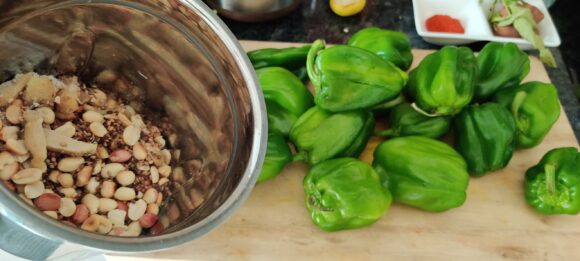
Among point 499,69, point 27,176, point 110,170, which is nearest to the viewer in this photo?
point 27,176

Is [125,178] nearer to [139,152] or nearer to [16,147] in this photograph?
Answer: [139,152]

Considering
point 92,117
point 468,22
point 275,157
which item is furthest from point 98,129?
point 468,22

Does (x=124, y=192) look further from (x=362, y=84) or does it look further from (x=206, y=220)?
(x=362, y=84)

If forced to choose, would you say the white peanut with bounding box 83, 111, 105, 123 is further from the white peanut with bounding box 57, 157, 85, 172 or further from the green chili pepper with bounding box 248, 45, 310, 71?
the green chili pepper with bounding box 248, 45, 310, 71

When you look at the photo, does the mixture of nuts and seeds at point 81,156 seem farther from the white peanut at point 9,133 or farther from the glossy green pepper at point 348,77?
the glossy green pepper at point 348,77

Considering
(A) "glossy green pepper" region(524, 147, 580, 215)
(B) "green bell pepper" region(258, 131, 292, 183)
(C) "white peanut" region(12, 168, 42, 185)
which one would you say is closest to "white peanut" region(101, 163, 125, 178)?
(C) "white peanut" region(12, 168, 42, 185)

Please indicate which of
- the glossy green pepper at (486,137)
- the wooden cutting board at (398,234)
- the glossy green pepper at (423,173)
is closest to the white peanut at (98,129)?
the wooden cutting board at (398,234)

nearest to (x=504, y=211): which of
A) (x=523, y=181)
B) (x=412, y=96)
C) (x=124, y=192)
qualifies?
(x=523, y=181)
